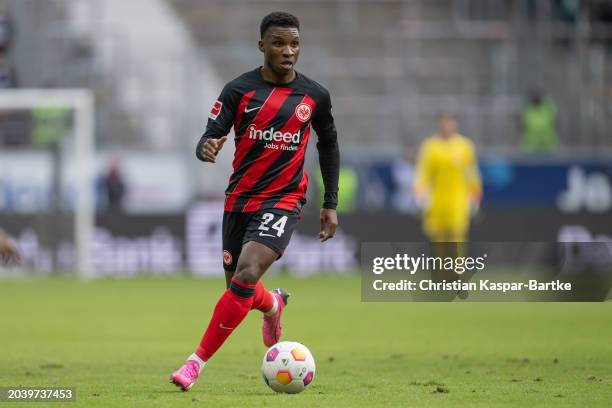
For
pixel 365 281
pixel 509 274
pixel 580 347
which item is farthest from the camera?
pixel 580 347

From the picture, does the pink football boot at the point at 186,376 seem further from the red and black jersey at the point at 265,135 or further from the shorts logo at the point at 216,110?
the shorts logo at the point at 216,110

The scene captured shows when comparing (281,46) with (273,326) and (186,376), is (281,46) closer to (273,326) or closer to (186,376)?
(273,326)

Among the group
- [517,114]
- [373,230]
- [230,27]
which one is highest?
[230,27]

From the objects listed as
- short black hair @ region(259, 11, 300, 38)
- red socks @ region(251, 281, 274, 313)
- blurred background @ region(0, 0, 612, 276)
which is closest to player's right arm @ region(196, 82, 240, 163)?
short black hair @ region(259, 11, 300, 38)

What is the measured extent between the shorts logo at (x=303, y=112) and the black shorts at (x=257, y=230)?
0.62 m

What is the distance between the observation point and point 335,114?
25.5m

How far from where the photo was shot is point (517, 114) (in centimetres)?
2564

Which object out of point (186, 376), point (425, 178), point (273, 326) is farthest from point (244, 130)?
point (425, 178)

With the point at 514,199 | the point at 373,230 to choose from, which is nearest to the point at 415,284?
the point at 373,230

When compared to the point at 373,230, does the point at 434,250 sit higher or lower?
higher

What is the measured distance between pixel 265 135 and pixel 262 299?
1184mm

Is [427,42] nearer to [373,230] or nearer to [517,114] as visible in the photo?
[517,114]

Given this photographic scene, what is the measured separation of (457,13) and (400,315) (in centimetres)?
1342

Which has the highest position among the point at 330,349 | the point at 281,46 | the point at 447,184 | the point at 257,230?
the point at 281,46
